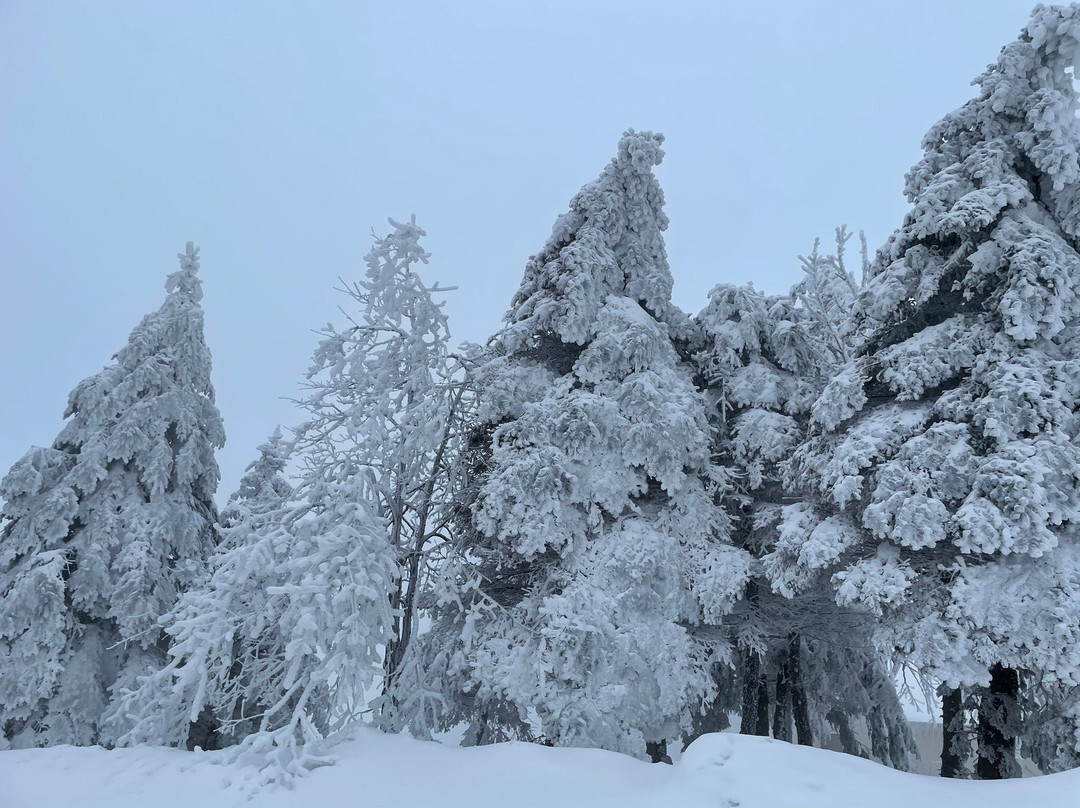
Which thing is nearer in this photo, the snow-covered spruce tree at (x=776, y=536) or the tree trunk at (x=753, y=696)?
the snow-covered spruce tree at (x=776, y=536)

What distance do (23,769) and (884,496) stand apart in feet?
39.3

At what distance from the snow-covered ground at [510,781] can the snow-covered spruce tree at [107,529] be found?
5.73 meters

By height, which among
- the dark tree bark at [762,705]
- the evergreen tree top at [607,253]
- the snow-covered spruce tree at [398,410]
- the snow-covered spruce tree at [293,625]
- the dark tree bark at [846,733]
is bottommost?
the dark tree bark at [846,733]

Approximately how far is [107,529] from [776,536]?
14.4 meters

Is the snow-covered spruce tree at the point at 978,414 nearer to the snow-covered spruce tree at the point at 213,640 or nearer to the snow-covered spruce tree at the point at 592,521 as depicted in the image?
the snow-covered spruce tree at the point at 592,521

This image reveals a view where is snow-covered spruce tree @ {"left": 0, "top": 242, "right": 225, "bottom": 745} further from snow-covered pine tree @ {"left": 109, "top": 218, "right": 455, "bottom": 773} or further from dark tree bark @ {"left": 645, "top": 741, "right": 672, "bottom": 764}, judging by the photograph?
dark tree bark @ {"left": 645, "top": 741, "right": 672, "bottom": 764}

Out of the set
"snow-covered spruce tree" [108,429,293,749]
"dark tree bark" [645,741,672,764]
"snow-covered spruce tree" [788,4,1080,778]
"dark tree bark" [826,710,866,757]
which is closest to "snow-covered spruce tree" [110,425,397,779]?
"snow-covered spruce tree" [108,429,293,749]

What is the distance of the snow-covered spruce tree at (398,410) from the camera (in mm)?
12148

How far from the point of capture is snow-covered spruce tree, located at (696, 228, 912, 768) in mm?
13922

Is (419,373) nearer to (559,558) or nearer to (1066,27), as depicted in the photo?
(559,558)

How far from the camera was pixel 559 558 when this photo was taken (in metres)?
12.9

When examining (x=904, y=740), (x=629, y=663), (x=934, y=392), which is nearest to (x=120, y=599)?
(x=629, y=663)

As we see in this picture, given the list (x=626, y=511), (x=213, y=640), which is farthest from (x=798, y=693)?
(x=213, y=640)

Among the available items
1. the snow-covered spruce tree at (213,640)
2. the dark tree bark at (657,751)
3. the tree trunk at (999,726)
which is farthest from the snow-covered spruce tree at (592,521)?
the tree trunk at (999,726)
